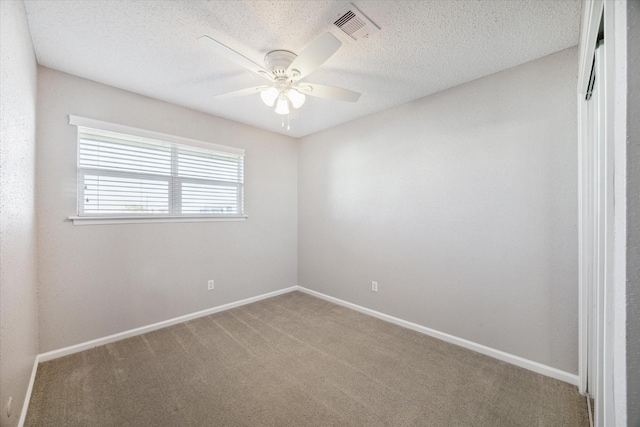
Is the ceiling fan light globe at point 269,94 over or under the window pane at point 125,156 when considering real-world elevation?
over

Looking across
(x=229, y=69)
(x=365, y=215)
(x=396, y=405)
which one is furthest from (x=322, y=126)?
(x=396, y=405)

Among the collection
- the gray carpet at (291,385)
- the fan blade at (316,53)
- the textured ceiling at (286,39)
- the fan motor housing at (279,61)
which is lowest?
the gray carpet at (291,385)

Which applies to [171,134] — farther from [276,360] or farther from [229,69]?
[276,360]

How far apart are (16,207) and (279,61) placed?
6.29ft

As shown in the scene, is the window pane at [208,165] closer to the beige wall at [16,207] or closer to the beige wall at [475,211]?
the beige wall at [16,207]

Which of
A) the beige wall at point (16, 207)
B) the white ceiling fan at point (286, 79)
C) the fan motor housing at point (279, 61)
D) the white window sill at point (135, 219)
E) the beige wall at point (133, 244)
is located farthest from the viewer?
the white window sill at point (135, 219)

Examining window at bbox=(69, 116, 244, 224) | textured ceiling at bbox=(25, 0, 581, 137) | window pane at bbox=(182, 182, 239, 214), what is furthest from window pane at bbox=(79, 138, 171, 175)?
textured ceiling at bbox=(25, 0, 581, 137)

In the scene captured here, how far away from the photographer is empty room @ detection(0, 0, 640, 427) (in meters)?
1.54

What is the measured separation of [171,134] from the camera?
2.98 meters

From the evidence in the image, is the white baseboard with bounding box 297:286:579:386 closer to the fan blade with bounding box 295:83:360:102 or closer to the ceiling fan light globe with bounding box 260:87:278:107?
the fan blade with bounding box 295:83:360:102

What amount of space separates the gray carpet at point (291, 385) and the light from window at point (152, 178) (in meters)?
1.39

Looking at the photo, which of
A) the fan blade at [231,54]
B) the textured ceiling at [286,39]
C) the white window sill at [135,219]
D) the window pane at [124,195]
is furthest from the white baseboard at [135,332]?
the fan blade at [231,54]

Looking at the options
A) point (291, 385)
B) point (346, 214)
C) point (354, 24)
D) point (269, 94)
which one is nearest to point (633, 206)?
point (354, 24)

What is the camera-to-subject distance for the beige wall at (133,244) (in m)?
2.28
